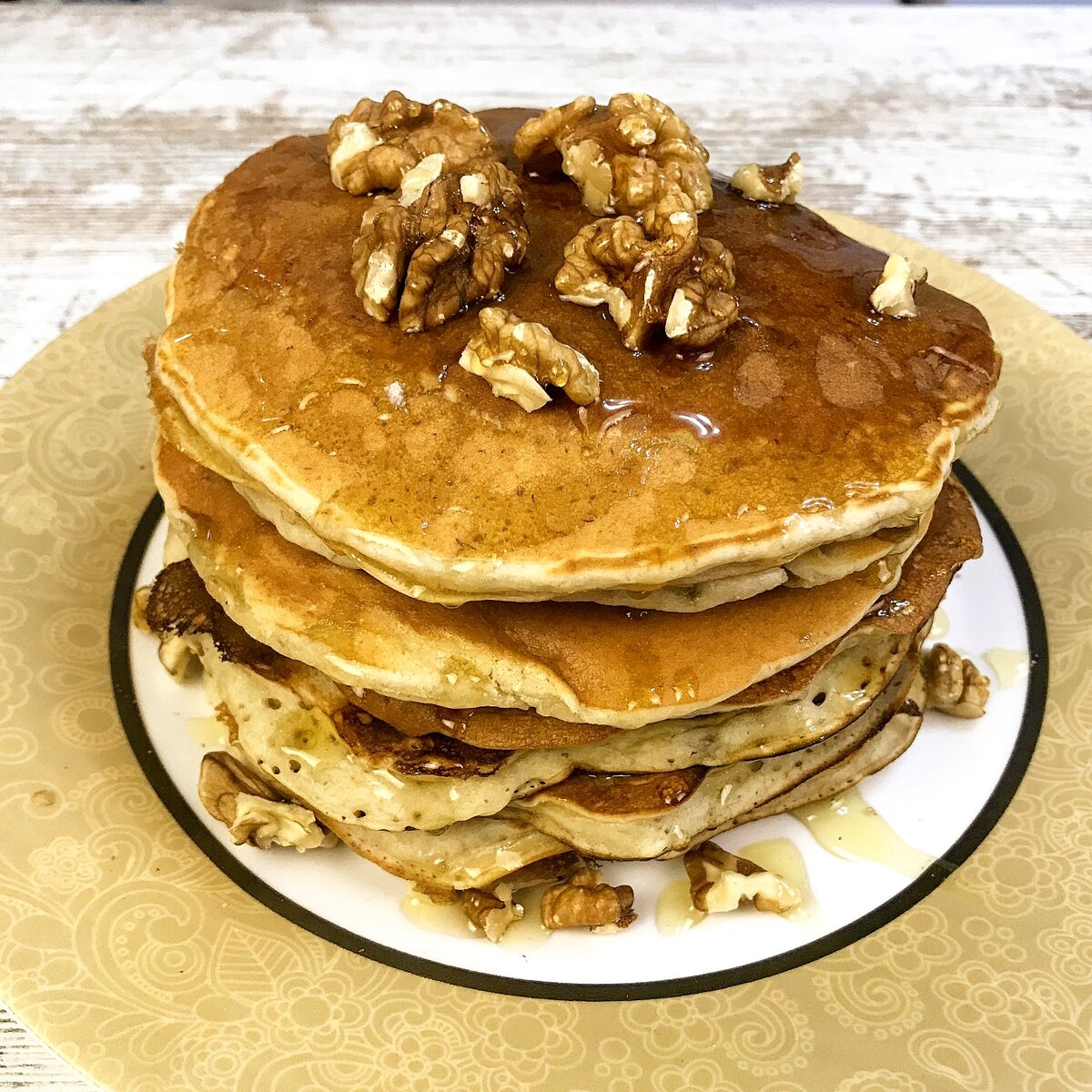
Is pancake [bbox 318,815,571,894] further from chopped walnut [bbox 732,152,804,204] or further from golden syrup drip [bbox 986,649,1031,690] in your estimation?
chopped walnut [bbox 732,152,804,204]

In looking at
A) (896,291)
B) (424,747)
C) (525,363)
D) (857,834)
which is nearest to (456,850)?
(424,747)

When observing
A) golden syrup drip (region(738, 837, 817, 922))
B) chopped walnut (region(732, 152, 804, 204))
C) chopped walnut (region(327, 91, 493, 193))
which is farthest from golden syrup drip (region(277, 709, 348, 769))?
chopped walnut (region(732, 152, 804, 204))

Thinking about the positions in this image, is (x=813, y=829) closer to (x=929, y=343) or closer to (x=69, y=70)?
(x=929, y=343)

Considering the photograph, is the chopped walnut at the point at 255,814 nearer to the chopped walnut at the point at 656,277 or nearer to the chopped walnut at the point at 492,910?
the chopped walnut at the point at 492,910

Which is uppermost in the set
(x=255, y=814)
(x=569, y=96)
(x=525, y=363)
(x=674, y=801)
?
(x=525, y=363)

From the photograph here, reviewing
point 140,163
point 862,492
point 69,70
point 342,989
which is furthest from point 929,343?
point 69,70

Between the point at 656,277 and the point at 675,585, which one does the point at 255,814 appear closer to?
the point at 675,585

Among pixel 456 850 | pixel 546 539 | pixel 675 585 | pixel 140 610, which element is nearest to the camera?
pixel 546 539
